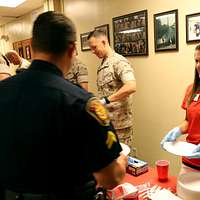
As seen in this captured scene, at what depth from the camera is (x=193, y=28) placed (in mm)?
2438

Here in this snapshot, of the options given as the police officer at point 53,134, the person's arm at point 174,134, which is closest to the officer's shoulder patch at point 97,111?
the police officer at point 53,134

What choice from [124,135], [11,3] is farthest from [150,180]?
[11,3]

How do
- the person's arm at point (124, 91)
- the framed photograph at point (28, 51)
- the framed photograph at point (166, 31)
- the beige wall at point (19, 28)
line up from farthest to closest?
the framed photograph at point (28, 51) < the beige wall at point (19, 28) < the framed photograph at point (166, 31) < the person's arm at point (124, 91)

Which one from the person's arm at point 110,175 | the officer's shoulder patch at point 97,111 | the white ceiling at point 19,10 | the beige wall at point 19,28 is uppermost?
the white ceiling at point 19,10

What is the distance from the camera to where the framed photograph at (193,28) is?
2.39 m

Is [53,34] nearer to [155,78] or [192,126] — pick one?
[192,126]

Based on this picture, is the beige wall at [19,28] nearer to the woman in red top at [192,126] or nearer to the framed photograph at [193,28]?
the framed photograph at [193,28]

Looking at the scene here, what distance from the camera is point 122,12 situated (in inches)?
Result: 126

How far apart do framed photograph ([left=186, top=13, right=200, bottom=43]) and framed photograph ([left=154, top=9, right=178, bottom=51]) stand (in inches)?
5.4

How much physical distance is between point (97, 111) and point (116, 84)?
1.70 meters

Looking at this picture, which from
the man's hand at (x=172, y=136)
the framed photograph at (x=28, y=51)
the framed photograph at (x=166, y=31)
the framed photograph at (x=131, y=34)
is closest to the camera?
the man's hand at (x=172, y=136)

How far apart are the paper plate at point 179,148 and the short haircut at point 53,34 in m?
0.90

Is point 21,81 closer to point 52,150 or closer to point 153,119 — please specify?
point 52,150

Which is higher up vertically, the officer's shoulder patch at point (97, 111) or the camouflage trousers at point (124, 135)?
the officer's shoulder patch at point (97, 111)
